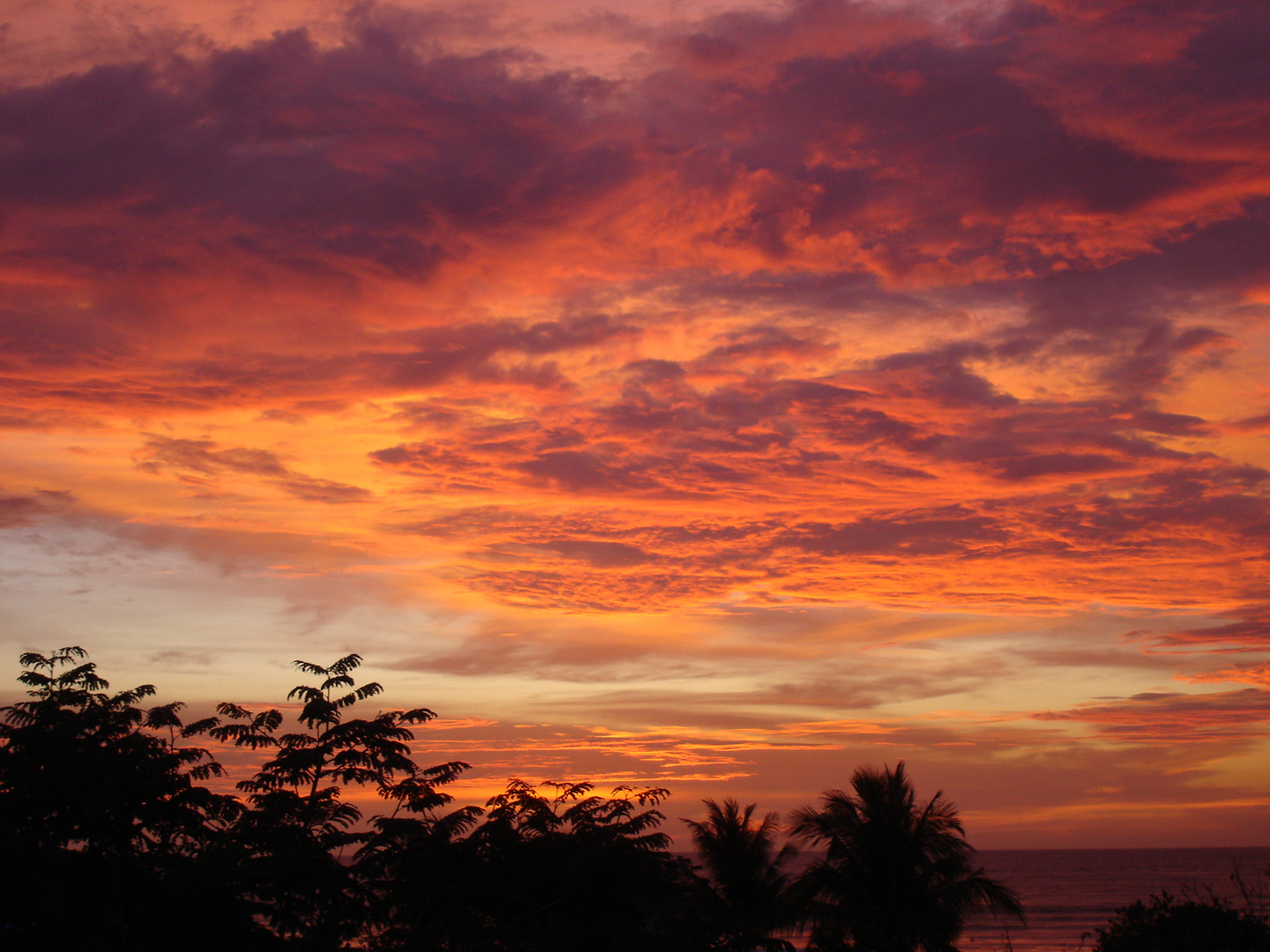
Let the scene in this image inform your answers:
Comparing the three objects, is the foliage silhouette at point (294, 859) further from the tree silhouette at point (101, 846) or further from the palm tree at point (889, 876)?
the palm tree at point (889, 876)

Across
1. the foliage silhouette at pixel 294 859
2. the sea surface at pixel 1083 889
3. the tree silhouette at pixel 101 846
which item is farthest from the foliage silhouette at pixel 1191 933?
the tree silhouette at pixel 101 846

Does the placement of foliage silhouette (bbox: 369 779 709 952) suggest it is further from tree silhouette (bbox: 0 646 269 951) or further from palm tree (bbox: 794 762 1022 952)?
palm tree (bbox: 794 762 1022 952)

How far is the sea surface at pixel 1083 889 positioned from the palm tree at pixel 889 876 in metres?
1.37

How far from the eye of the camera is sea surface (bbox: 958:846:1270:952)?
60812 millimetres

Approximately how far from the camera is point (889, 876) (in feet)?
78.3

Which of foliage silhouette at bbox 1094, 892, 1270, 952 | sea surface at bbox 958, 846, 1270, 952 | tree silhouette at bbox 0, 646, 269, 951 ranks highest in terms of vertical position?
tree silhouette at bbox 0, 646, 269, 951

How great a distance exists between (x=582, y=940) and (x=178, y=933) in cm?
597

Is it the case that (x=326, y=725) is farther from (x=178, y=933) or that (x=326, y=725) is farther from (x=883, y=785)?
(x=883, y=785)

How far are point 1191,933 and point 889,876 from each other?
6.88 m

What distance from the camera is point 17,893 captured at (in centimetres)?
1339

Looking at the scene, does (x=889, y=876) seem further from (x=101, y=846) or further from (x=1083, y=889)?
(x=1083, y=889)

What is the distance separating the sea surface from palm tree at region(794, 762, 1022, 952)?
1.37 metres

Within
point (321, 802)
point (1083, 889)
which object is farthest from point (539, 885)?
point (1083, 889)

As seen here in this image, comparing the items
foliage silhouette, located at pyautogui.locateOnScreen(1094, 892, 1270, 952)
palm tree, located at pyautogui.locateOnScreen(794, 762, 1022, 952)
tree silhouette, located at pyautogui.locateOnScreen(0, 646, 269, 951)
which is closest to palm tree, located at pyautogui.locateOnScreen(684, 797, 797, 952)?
palm tree, located at pyautogui.locateOnScreen(794, 762, 1022, 952)
